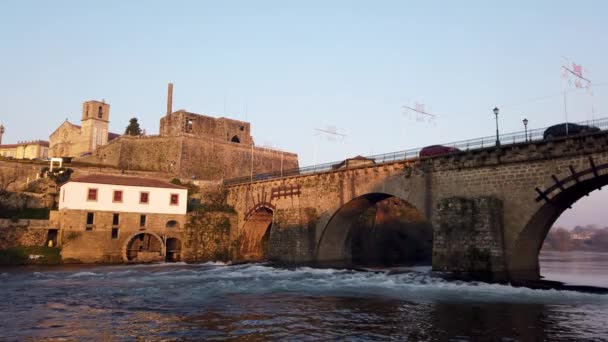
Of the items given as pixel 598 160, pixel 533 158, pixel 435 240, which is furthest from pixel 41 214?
pixel 598 160

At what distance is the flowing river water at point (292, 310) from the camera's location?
44.3 feet

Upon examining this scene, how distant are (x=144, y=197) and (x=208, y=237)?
8010 mm

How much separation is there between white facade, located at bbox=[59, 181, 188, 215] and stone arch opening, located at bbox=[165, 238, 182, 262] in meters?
3.20

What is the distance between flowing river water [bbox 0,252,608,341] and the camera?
44.3 ft

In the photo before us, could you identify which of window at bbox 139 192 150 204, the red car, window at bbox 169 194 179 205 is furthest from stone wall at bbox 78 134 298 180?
the red car

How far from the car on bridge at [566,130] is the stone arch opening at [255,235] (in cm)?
2956

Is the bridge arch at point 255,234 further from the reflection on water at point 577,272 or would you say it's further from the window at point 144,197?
the reflection on water at point 577,272

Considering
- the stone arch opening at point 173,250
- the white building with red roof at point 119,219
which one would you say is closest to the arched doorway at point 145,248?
the white building with red roof at point 119,219

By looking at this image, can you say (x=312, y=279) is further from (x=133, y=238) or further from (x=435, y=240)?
(x=133, y=238)

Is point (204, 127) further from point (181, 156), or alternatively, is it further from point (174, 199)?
point (174, 199)

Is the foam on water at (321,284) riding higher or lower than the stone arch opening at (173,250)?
lower

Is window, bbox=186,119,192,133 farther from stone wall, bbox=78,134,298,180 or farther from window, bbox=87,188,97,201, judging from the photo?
window, bbox=87,188,97,201

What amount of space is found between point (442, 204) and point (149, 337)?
21284 millimetres

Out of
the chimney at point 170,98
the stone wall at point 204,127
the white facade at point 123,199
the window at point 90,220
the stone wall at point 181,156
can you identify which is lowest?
the window at point 90,220
